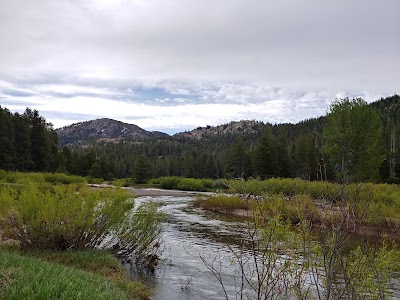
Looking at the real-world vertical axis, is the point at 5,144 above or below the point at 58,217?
above

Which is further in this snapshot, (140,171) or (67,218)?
(140,171)

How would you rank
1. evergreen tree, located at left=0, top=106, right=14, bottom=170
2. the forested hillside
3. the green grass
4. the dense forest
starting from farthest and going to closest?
the forested hillside
evergreen tree, located at left=0, top=106, right=14, bottom=170
the dense forest
the green grass

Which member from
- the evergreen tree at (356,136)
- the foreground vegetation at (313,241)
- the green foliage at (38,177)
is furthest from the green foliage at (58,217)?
the evergreen tree at (356,136)

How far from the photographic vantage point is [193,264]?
12.9 metres

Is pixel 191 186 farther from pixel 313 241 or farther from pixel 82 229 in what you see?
pixel 313 241

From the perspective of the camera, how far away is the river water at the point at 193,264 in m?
9.97

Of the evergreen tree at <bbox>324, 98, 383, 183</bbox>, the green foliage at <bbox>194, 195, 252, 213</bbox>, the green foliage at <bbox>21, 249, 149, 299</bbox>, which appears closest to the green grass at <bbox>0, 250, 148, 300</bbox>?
the green foliage at <bbox>21, 249, 149, 299</bbox>

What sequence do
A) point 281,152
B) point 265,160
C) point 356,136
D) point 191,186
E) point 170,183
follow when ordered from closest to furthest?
point 356,136, point 265,160, point 191,186, point 170,183, point 281,152

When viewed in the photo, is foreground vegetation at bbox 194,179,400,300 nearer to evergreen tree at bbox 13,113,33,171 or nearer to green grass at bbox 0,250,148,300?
green grass at bbox 0,250,148,300

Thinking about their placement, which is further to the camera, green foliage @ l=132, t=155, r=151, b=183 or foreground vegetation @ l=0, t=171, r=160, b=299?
green foliage @ l=132, t=155, r=151, b=183

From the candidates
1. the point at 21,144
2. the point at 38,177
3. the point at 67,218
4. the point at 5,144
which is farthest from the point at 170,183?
the point at 67,218

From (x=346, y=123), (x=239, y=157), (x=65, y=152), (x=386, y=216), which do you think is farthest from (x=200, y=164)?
(x=386, y=216)

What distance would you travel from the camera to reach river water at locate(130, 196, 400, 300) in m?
9.97

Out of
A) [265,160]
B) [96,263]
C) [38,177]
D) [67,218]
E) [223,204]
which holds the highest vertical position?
[265,160]
